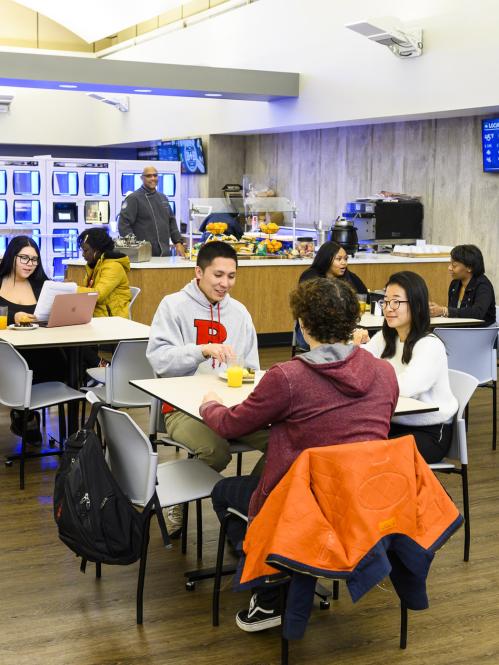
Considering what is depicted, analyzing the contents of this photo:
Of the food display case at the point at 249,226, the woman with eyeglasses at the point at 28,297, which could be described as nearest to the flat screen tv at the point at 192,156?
the food display case at the point at 249,226

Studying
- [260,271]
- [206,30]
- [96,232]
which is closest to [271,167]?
[206,30]

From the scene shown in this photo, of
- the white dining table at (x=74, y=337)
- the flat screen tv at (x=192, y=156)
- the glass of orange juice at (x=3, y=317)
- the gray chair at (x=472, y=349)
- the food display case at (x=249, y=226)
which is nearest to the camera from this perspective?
the white dining table at (x=74, y=337)

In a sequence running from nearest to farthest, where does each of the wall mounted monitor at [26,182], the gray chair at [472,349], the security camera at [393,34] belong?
the gray chair at [472,349]
the security camera at [393,34]
the wall mounted monitor at [26,182]

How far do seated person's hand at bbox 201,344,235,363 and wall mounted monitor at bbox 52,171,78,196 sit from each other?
28.4 feet

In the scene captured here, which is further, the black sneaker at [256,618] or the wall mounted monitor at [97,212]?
the wall mounted monitor at [97,212]

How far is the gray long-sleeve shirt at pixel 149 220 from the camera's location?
8992 millimetres

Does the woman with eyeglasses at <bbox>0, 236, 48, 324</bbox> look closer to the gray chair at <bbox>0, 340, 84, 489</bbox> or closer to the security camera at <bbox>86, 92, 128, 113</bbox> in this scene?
the gray chair at <bbox>0, 340, 84, 489</bbox>

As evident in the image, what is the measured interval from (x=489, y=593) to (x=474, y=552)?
0.40 m

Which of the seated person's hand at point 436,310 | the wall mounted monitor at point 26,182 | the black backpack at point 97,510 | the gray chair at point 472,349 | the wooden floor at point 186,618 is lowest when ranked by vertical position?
the wooden floor at point 186,618

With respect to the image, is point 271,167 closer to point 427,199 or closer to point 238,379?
point 427,199

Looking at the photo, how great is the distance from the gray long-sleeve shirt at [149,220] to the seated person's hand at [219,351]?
18.2 ft

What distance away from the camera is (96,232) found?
→ 584cm

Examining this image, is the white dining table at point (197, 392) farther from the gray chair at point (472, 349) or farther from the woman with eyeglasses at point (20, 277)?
the woman with eyeglasses at point (20, 277)

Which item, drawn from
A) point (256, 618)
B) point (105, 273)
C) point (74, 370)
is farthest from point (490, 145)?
point (256, 618)
